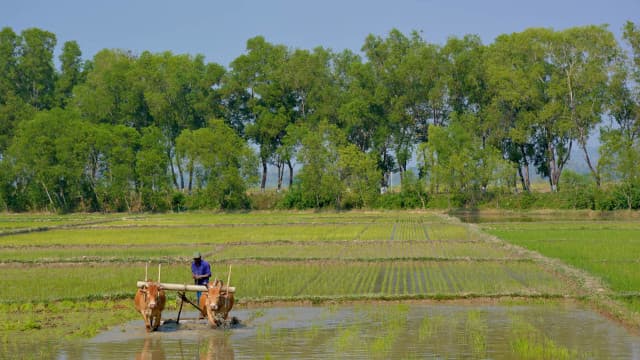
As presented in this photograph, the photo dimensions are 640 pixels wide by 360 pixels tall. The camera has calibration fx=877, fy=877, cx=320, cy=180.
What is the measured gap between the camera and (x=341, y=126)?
212 ft

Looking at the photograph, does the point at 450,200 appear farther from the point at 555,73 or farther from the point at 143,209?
Answer: the point at 143,209

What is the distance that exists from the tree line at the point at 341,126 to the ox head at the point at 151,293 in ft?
140

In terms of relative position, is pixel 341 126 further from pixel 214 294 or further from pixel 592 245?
pixel 214 294

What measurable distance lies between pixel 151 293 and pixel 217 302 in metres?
0.92

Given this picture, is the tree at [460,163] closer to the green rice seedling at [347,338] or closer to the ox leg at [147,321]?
the green rice seedling at [347,338]

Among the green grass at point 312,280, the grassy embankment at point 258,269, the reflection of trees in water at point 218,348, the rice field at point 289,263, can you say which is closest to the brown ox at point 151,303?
the reflection of trees in water at point 218,348

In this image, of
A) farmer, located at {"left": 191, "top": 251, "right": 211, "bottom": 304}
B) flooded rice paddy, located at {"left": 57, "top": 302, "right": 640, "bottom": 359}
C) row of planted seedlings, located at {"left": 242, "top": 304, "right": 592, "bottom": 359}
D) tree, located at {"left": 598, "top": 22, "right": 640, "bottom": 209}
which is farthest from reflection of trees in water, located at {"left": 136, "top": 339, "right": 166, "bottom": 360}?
tree, located at {"left": 598, "top": 22, "right": 640, "bottom": 209}

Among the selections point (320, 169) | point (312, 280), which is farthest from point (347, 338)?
point (320, 169)

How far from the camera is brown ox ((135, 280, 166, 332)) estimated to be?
1211 cm

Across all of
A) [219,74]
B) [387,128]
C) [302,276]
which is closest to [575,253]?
[302,276]

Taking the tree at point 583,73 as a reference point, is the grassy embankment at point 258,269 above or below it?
below

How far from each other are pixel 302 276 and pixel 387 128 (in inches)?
1669

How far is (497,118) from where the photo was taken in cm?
5703

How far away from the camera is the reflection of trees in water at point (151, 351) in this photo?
35.0ft
